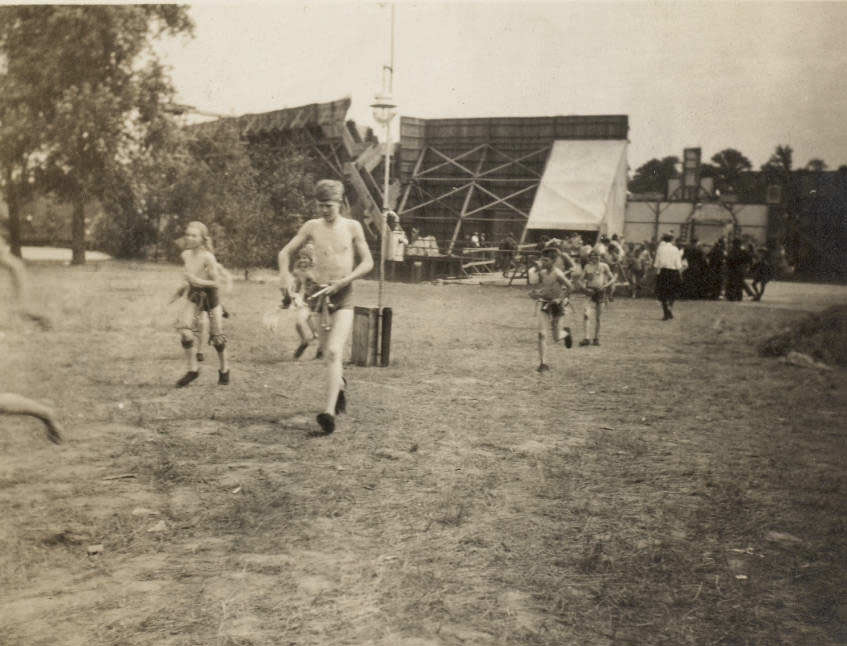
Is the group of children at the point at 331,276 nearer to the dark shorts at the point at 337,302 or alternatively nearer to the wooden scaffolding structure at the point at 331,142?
the dark shorts at the point at 337,302

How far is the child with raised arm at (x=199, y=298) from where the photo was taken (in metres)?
6.51

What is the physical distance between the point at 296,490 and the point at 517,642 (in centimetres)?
178

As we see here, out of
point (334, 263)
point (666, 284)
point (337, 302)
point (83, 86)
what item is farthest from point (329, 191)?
point (666, 284)

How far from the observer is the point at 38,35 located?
204 inches

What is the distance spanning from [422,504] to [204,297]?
12.0 feet

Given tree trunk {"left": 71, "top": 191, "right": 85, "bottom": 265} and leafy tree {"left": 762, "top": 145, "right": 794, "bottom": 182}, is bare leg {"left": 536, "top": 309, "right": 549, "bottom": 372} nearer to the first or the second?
leafy tree {"left": 762, "top": 145, "right": 794, "bottom": 182}

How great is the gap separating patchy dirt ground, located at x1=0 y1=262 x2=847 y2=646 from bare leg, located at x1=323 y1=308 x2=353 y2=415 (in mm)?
306

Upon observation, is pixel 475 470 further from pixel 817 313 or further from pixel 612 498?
pixel 817 313

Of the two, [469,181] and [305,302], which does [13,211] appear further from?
[469,181]

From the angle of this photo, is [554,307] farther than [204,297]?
Yes

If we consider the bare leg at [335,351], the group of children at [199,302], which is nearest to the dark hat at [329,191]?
the bare leg at [335,351]

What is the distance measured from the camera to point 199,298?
21.6 feet

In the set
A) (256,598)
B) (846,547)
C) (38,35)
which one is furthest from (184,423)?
(846,547)

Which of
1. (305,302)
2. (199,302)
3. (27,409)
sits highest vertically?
(305,302)
